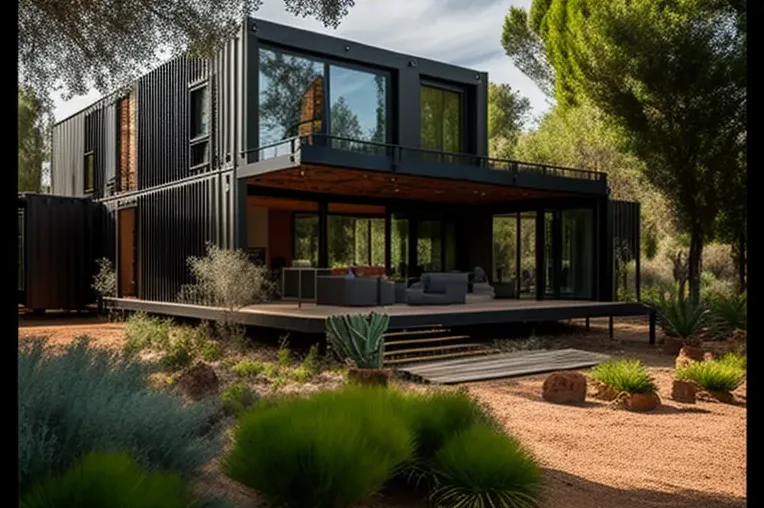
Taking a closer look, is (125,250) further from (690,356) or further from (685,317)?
(690,356)

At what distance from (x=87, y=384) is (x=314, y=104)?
1137 centimetres

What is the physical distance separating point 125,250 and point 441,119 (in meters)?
8.70

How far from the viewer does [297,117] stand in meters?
13.4

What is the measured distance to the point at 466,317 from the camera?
35.2ft

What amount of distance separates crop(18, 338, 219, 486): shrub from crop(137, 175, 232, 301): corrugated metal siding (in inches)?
348

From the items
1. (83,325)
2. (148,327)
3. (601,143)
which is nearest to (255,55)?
(148,327)

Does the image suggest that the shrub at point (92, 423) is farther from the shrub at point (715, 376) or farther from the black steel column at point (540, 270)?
the black steel column at point (540, 270)

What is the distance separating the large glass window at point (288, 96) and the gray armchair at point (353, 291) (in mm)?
3057

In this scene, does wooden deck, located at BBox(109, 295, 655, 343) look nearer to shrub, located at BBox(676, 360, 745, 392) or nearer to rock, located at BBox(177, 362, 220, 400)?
rock, located at BBox(177, 362, 220, 400)

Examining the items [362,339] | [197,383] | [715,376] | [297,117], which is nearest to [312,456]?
[197,383]

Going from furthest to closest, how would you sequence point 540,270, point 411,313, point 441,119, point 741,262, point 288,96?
point 741,262
point 441,119
point 540,270
point 288,96
point 411,313

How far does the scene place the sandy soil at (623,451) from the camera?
12.9 feet

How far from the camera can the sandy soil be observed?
3.95 metres

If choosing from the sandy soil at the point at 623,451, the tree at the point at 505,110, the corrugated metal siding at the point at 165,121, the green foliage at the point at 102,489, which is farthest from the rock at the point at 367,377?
the tree at the point at 505,110
